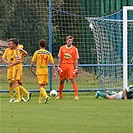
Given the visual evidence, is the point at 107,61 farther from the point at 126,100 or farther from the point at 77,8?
the point at 126,100

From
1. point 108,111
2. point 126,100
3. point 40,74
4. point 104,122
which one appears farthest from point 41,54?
point 104,122

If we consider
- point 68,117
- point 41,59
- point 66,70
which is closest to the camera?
point 68,117

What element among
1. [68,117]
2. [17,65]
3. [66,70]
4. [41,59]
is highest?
[41,59]

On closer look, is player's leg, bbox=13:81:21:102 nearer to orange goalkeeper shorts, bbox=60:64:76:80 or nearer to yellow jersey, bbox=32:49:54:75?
yellow jersey, bbox=32:49:54:75

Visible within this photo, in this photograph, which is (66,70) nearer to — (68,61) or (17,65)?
(68,61)

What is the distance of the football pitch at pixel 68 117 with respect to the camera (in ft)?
38.7

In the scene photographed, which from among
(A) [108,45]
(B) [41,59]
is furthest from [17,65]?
(A) [108,45]

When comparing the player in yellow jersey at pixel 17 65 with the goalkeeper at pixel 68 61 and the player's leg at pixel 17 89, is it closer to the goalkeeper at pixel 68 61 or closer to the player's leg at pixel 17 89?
the player's leg at pixel 17 89

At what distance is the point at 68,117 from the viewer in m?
13.9

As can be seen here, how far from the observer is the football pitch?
11.8 m

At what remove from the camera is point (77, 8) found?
77.6ft

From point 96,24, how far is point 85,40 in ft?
2.32

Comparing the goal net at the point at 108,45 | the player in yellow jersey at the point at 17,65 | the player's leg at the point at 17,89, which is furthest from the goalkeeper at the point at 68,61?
the goal net at the point at 108,45

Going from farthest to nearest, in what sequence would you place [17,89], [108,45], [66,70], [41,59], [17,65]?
[108,45] → [66,70] → [17,65] → [17,89] → [41,59]
